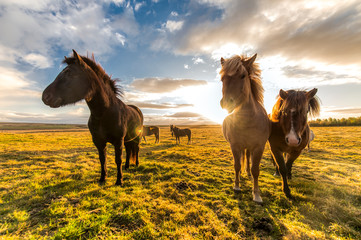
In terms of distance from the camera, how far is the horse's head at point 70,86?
3.00 meters

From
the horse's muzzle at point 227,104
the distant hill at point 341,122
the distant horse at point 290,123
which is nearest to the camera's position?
the horse's muzzle at point 227,104

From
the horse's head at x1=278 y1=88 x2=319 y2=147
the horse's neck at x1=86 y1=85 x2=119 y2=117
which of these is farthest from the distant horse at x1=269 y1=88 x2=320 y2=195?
the horse's neck at x1=86 y1=85 x2=119 y2=117

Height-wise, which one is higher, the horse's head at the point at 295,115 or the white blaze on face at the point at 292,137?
the horse's head at the point at 295,115

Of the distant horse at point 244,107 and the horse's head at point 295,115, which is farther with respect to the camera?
the horse's head at point 295,115

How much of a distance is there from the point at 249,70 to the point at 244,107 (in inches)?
37.5

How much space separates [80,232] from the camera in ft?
7.02

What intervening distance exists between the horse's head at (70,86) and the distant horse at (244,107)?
3284mm

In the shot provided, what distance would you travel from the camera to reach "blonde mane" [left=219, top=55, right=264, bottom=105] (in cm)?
293

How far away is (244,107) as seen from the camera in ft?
11.1

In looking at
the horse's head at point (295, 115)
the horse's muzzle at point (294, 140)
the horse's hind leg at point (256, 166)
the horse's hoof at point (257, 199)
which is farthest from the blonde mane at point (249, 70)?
the horse's hoof at point (257, 199)

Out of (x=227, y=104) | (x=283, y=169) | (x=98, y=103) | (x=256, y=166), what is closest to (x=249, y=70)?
(x=227, y=104)

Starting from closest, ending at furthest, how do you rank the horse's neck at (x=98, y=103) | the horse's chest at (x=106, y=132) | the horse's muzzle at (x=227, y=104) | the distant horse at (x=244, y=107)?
the horse's muzzle at (x=227, y=104) → the distant horse at (x=244, y=107) → the horse's neck at (x=98, y=103) → the horse's chest at (x=106, y=132)

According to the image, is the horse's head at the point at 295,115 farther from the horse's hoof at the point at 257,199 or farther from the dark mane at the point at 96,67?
the dark mane at the point at 96,67

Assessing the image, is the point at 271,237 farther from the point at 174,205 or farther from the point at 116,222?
the point at 116,222
